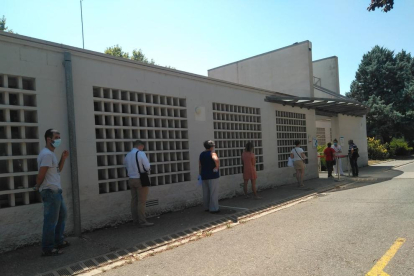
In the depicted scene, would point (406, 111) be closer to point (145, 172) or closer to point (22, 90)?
point (145, 172)

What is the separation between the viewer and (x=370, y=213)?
669 cm

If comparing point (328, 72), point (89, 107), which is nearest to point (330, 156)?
point (328, 72)

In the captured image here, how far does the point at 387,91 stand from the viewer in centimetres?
3102

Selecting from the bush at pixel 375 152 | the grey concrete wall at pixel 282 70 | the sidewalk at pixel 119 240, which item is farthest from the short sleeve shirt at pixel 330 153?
the bush at pixel 375 152

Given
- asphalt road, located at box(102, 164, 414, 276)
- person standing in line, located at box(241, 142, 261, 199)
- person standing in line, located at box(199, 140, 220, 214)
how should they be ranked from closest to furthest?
1. asphalt road, located at box(102, 164, 414, 276)
2. person standing in line, located at box(199, 140, 220, 214)
3. person standing in line, located at box(241, 142, 261, 199)

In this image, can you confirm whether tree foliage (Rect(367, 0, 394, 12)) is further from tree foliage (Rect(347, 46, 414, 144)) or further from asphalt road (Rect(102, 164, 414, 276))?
tree foliage (Rect(347, 46, 414, 144))

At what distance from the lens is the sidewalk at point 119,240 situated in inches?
170

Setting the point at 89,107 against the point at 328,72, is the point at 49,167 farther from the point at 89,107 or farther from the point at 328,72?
the point at 328,72

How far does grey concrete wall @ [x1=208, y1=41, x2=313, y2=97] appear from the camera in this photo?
14.2 meters

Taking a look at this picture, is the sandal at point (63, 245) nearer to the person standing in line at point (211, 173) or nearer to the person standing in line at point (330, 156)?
the person standing in line at point (211, 173)

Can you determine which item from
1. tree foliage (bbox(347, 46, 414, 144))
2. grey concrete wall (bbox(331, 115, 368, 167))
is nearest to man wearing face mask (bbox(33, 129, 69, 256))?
grey concrete wall (bbox(331, 115, 368, 167))

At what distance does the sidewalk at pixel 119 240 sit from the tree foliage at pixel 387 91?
24.7 m

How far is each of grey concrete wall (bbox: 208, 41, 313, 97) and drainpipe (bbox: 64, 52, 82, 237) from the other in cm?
1107

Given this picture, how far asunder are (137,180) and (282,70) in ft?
36.6
